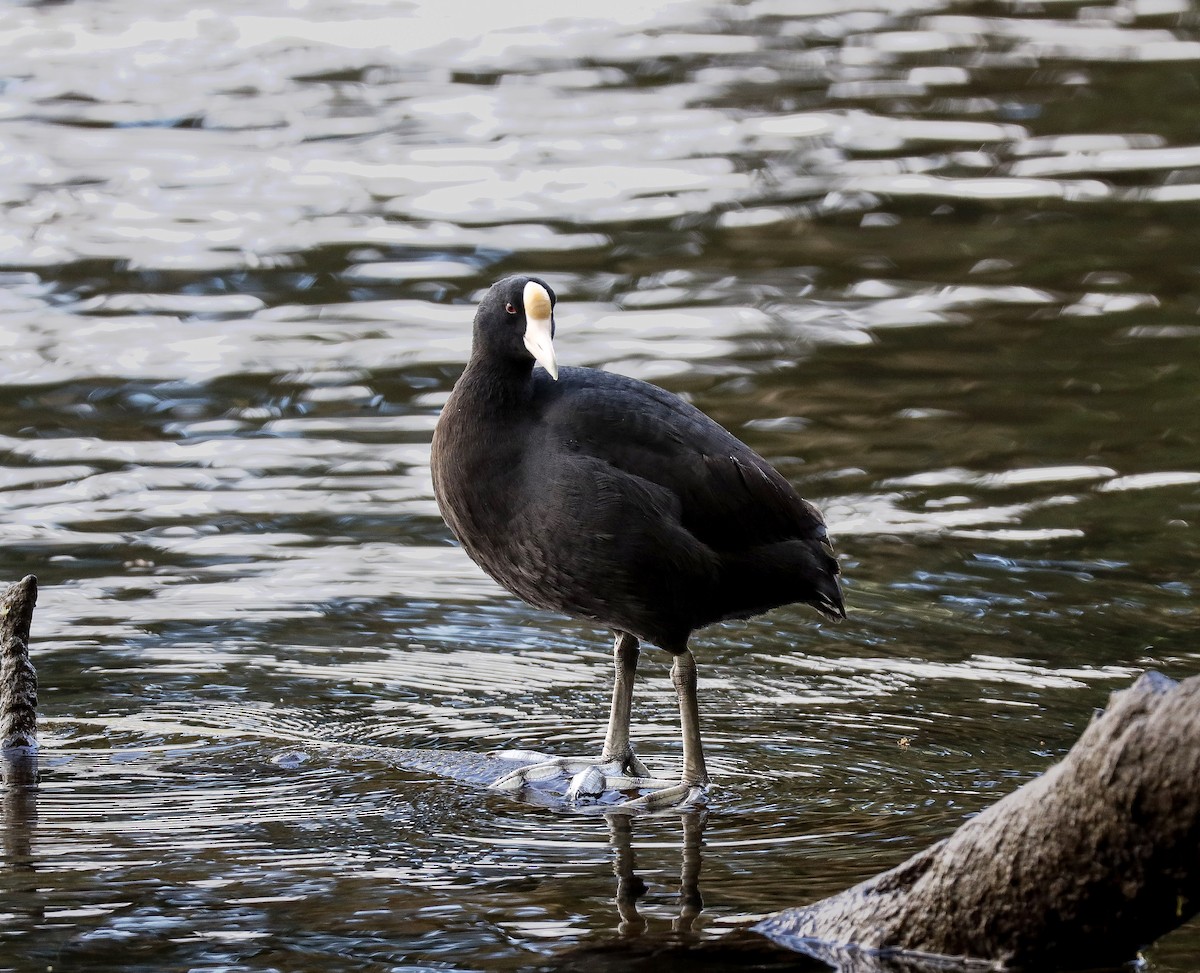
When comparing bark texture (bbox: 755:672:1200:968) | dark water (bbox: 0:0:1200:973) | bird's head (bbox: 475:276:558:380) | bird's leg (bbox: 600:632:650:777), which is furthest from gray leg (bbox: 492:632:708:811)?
bark texture (bbox: 755:672:1200:968)

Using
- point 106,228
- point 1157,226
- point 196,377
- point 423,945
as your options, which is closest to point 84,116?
point 106,228

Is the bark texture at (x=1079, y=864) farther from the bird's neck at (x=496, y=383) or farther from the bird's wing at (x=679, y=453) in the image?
the bird's neck at (x=496, y=383)

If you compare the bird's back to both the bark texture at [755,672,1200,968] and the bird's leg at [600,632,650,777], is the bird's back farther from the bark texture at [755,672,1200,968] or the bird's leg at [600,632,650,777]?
the bark texture at [755,672,1200,968]

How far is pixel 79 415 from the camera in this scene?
938 centimetres

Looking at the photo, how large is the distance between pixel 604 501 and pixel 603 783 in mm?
840

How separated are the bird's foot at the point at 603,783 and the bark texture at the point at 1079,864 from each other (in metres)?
1.13

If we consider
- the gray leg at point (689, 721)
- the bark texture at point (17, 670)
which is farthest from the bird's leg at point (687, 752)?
the bark texture at point (17, 670)

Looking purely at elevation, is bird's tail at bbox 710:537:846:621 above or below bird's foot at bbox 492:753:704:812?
above

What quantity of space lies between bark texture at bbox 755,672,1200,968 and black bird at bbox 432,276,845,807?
1.26 m

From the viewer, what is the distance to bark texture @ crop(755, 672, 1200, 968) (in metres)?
3.55

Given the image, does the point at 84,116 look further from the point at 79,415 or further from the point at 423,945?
the point at 423,945

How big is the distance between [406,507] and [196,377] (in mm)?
2083

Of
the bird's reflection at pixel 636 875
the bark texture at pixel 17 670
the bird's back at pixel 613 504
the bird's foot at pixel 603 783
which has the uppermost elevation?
the bird's back at pixel 613 504

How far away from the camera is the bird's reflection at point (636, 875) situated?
4.68 metres
